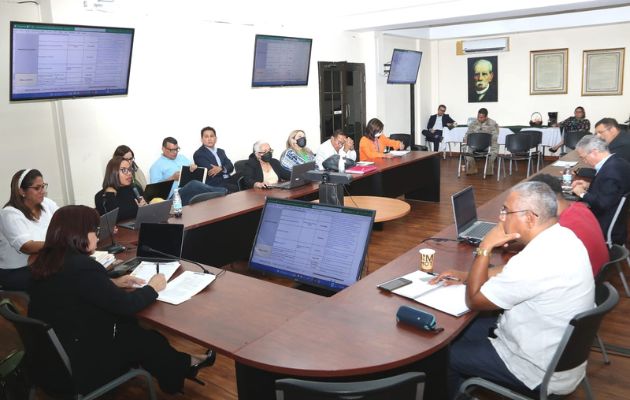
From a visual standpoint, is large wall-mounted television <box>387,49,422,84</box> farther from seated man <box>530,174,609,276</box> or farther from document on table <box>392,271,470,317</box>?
document on table <box>392,271,470,317</box>

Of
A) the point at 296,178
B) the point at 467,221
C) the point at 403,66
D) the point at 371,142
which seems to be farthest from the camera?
the point at 403,66

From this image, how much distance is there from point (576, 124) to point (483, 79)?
2.44 metres

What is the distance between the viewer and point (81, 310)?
87.0 inches

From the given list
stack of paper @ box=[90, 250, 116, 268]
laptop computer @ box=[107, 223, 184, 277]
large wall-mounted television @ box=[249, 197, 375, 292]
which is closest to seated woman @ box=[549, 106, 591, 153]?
large wall-mounted television @ box=[249, 197, 375, 292]

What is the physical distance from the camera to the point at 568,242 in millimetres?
2045

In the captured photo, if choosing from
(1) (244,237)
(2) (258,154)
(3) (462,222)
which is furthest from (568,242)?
(2) (258,154)

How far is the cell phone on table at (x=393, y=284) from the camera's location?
2438mm

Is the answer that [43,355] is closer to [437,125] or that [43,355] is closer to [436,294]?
[436,294]

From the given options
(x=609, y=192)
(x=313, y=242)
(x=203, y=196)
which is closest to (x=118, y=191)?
(x=203, y=196)

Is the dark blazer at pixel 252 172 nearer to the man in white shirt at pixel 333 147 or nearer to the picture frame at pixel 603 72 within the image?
the man in white shirt at pixel 333 147

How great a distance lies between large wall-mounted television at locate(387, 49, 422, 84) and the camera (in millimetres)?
8969

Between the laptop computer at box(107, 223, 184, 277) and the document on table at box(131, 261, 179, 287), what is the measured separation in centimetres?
6

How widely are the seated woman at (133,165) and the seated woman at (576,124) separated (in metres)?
7.74

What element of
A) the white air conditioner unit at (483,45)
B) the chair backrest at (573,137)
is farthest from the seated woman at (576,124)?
the white air conditioner unit at (483,45)
